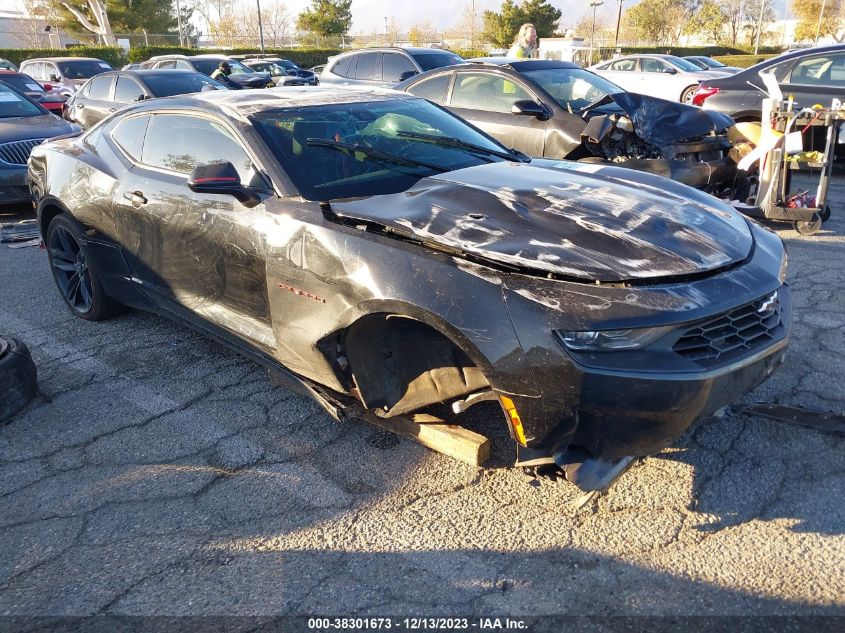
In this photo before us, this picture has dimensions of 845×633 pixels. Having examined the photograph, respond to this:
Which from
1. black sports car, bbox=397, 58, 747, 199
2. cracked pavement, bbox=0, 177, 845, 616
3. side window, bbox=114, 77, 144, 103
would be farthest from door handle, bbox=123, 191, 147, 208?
side window, bbox=114, 77, 144, 103

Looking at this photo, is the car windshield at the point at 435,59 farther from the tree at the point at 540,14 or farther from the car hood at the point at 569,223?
the tree at the point at 540,14

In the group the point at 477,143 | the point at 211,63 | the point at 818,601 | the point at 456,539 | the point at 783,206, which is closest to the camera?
the point at 818,601

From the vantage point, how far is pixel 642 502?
2764 mm

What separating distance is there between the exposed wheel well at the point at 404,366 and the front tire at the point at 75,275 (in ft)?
7.95

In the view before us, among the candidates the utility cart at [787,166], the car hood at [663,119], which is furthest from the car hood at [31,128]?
the utility cart at [787,166]

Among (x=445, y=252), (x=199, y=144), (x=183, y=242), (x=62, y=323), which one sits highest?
(x=199, y=144)

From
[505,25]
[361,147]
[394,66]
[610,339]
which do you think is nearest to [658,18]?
[505,25]

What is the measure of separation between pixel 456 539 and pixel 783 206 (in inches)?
211

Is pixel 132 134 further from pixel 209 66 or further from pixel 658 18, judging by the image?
pixel 658 18

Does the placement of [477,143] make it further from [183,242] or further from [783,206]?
[783,206]

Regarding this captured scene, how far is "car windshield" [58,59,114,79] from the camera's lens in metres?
18.1

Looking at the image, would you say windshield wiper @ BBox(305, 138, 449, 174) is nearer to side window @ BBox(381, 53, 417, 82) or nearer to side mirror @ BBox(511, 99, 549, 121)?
side mirror @ BBox(511, 99, 549, 121)

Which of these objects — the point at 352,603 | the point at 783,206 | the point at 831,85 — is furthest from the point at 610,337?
the point at 831,85

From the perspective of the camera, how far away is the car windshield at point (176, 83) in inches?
420
